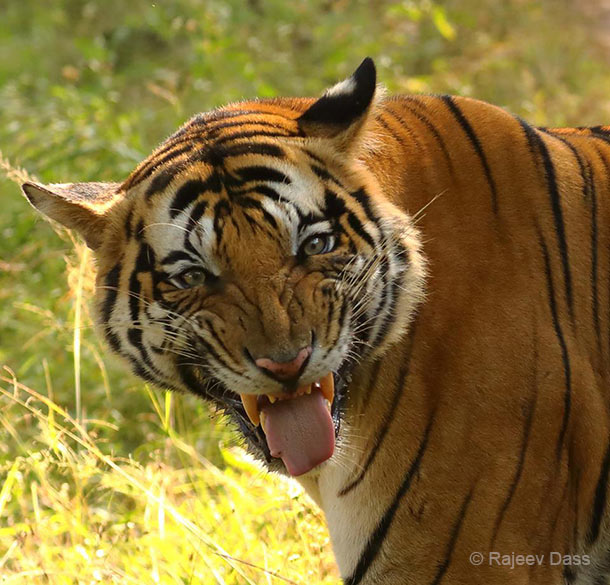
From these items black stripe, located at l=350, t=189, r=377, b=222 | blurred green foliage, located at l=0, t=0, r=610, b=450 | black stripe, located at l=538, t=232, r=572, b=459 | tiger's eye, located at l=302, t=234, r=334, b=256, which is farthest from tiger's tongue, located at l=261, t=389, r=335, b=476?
blurred green foliage, located at l=0, t=0, r=610, b=450

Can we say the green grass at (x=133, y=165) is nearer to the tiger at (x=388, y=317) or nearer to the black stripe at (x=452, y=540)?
the tiger at (x=388, y=317)

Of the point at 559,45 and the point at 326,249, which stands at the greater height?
the point at 559,45

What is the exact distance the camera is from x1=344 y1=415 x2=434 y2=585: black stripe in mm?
2604

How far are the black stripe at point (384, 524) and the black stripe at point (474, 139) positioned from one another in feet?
2.01

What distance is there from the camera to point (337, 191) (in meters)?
2.69

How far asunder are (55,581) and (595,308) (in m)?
1.74

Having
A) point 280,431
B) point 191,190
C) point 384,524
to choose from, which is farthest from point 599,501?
point 191,190

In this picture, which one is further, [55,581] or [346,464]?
[55,581]

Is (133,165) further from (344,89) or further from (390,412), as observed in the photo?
(390,412)

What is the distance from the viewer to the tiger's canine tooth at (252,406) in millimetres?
2660

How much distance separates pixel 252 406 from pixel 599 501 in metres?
0.92

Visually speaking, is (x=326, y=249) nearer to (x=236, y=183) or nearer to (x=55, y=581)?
(x=236, y=183)

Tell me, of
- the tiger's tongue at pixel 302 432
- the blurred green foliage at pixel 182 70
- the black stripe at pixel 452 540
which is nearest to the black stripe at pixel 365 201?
the tiger's tongue at pixel 302 432

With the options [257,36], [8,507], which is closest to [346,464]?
[8,507]
